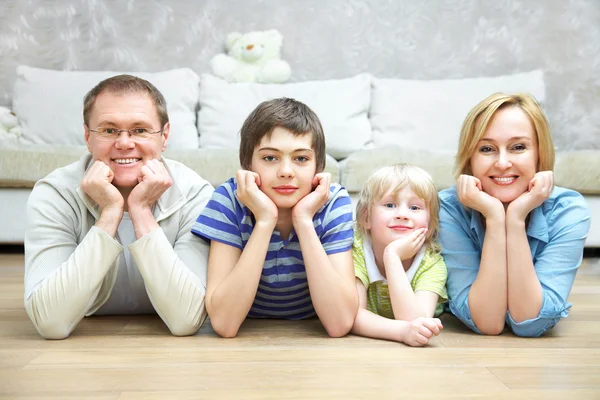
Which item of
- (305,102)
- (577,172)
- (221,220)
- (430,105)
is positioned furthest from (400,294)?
(430,105)

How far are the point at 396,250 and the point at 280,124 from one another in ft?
1.32

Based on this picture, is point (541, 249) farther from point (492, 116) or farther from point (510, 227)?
point (492, 116)

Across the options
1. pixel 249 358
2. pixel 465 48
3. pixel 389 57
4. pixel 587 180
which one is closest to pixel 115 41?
pixel 389 57

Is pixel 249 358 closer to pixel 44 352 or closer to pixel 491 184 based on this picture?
pixel 44 352

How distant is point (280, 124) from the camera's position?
1472mm

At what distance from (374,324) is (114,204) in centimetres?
65

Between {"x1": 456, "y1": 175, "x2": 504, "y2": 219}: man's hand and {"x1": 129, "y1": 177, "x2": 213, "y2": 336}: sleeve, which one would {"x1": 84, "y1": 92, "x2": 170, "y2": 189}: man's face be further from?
{"x1": 456, "y1": 175, "x2": 504, "y2": 219}: man's hand

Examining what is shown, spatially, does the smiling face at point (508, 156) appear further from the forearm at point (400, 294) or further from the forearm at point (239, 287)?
the forearm at point (239, 287)

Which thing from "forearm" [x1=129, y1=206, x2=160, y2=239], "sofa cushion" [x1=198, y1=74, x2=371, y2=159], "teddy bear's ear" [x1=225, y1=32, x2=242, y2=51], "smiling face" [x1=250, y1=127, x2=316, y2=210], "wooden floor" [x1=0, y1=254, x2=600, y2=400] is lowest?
"wooden floor" [x1=0, y1=254, x2=600, y2=400]

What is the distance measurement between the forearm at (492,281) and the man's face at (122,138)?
820 millimetres

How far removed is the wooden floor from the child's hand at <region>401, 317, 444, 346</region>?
0.07 feet

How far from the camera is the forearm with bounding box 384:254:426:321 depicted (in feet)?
4.79

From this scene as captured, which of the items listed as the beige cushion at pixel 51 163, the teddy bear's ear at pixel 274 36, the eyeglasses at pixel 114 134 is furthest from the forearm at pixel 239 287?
the teddy bear's ear at pixel 274 36

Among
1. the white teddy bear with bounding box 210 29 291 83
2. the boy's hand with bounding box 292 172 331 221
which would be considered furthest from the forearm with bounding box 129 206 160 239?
the white teddy bear with bounding box 210 29 291 83
